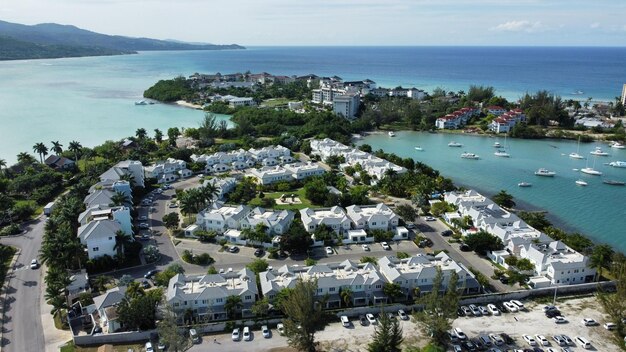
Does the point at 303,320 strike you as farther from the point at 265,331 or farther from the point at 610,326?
the point at 610,326

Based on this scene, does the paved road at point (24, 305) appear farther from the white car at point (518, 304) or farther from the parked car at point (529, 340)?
the white car at point (518, 304)

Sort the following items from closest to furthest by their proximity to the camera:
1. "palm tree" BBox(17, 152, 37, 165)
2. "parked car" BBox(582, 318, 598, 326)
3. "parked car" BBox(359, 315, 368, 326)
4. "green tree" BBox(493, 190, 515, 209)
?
"parked car" BBox(582, 318, 598, 326) < "parked car" BBox(359, 315, 368, 326) < "green tree" BBox(493, 190, 515, 209) < "palm tree" BBox(17, 152, 37, 165)

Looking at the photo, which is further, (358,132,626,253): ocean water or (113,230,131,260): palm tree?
(358,132,626,253): ocean water

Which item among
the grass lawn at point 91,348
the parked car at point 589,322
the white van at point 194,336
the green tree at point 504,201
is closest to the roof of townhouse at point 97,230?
the grass lawn at point 91,348

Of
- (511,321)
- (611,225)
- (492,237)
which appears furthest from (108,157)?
(611,225)

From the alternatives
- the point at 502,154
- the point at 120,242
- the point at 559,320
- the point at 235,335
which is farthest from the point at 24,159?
the point at 502,154

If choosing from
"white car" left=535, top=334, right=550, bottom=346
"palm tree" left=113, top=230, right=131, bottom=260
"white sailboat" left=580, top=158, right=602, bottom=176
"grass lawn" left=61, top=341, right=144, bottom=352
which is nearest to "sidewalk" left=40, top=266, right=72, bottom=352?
"grass lawn" left=61, top=341, right=144, bottom=352

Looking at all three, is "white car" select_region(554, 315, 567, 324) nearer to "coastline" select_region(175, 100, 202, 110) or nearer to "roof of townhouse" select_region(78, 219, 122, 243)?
"roof of townhouse" select_region(78, 219, 122, 243)
